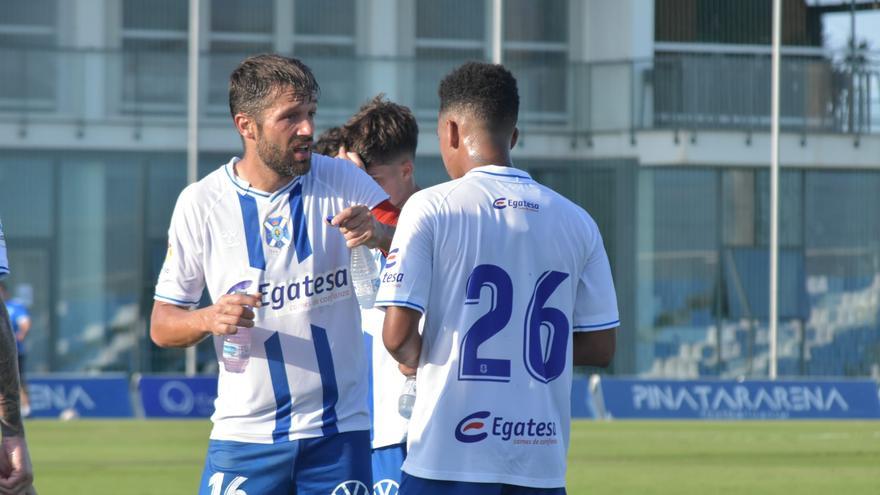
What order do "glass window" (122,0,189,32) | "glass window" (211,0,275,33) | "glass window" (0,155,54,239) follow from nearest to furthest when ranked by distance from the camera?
"glass window" (0,155,54,239), "glass window" (122,0,189,32), "glass window" (211,0,275,33)

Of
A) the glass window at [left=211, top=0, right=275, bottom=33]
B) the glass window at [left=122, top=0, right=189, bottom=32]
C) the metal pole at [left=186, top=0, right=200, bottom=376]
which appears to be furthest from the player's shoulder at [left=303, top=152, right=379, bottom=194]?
the glass window at [left=211, top=0, right=275, bottom=33]

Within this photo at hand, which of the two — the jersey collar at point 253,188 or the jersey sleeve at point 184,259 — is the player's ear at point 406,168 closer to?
the jersey collar at point 253,188

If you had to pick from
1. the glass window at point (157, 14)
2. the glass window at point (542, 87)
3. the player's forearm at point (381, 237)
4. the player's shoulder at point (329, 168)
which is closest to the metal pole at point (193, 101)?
the glass window at point (157, 14)

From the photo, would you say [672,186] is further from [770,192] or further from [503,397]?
[503,397]

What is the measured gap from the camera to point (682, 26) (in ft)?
113

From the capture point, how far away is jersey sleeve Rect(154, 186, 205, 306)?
5.81 meters

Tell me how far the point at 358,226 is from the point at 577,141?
92.0 feet

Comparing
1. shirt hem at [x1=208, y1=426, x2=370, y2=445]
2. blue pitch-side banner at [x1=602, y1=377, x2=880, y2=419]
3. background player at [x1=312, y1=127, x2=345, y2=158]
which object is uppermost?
background player at [x1=312, y1=127, x2=345, y2=158]

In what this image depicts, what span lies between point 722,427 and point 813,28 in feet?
46.2

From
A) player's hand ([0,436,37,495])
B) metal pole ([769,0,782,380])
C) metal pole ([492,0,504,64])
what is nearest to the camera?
player's hand ([0,436,37,495])

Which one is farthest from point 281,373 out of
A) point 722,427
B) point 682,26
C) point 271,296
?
point 682,26

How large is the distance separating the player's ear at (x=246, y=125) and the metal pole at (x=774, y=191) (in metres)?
25.7

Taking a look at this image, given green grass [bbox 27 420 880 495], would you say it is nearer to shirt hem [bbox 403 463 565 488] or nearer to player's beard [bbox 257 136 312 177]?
player's beard [bbox 257 136 312 177]

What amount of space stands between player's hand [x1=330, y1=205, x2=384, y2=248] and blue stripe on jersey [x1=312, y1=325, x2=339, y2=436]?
363mm
